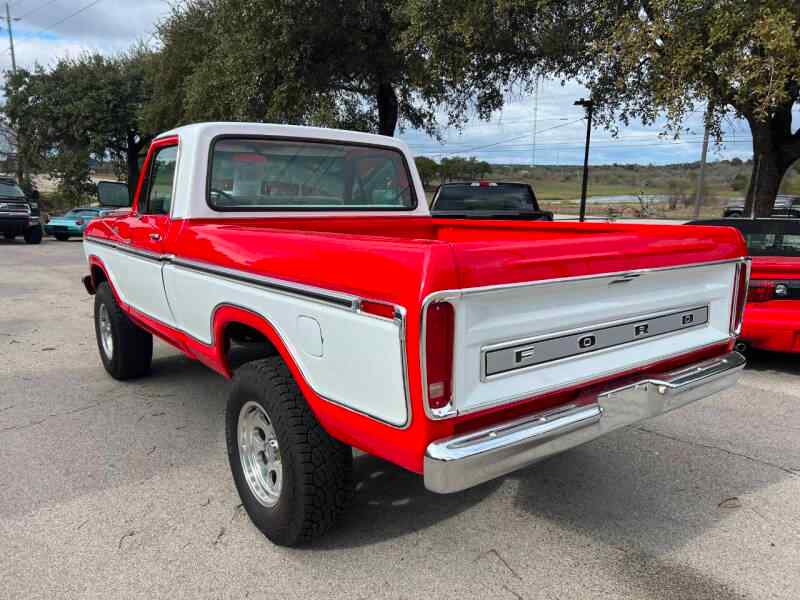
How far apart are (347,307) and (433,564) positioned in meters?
1.25

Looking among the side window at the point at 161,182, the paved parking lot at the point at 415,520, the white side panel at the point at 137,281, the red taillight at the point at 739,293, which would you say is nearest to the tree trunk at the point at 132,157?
the white side panel at the point at 137,281

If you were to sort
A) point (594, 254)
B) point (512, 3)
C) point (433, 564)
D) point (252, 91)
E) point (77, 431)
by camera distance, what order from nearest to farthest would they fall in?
point (594, 254)
point (433, 564)
point (77, 431)
point (512, 3)
point (252, 91)

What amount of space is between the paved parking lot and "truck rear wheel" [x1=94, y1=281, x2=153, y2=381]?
51 cm

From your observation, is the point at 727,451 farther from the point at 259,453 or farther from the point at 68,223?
the point at 68,223

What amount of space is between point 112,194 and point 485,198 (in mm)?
6444

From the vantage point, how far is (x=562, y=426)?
7.50 ft

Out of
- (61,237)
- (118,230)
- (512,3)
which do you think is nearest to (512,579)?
(118,230)

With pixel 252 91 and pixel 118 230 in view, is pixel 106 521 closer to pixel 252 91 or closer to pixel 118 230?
pixel 118 230

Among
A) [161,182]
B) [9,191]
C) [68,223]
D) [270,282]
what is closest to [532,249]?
[270,282]

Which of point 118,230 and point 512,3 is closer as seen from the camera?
point 118,230

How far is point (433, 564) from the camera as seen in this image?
107 inches

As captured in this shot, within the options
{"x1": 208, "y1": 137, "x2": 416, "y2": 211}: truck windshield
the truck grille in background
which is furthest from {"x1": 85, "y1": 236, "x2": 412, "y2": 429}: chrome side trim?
the truck grille in background

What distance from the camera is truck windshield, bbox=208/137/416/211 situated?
12.5 feet

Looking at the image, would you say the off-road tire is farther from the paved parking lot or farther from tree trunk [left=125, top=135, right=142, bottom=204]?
the paved parking lot
